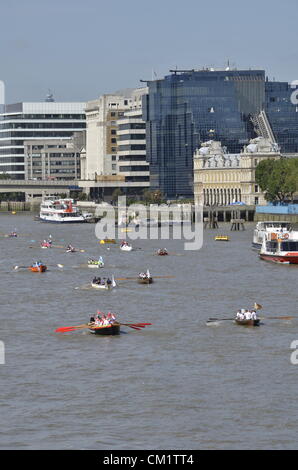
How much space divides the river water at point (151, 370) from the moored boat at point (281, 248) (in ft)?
78.9

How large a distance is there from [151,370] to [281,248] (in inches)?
2898

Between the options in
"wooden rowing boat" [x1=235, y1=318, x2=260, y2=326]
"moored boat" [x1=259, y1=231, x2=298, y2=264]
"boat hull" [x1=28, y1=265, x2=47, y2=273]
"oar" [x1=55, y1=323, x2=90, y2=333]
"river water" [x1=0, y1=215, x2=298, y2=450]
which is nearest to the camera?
"river water" [x1=0, y1=215, x2=298, y2=450]

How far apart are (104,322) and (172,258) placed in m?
68.2

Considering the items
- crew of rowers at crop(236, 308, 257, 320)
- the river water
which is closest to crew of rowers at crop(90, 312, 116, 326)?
the river water

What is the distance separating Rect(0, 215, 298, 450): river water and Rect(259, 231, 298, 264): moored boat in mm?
24034

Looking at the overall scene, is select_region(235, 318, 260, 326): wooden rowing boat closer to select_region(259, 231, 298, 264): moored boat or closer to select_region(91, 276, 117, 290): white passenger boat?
select_region(91, 276, 117, 290): white passenger boat

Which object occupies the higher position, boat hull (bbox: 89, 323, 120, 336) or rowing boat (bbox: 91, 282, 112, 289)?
boat hull (bbox: 89, 323, 120, 336)

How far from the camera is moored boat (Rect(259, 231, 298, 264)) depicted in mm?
139500

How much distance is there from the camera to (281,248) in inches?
5531

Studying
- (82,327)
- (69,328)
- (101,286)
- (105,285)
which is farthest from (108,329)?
(105,285)

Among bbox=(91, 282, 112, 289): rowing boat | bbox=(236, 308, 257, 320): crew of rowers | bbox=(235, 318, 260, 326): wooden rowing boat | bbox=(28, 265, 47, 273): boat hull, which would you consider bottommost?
bbox=(28, 265, 47, 273): boat hull

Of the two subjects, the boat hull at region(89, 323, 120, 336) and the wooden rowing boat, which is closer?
the boat hull at region(89, 323, 120, 336)

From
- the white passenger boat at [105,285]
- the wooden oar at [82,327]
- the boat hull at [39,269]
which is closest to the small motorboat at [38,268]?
the boat hull at [39,269]

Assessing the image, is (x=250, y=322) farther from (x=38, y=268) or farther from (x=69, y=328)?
(x=38, y=268)
